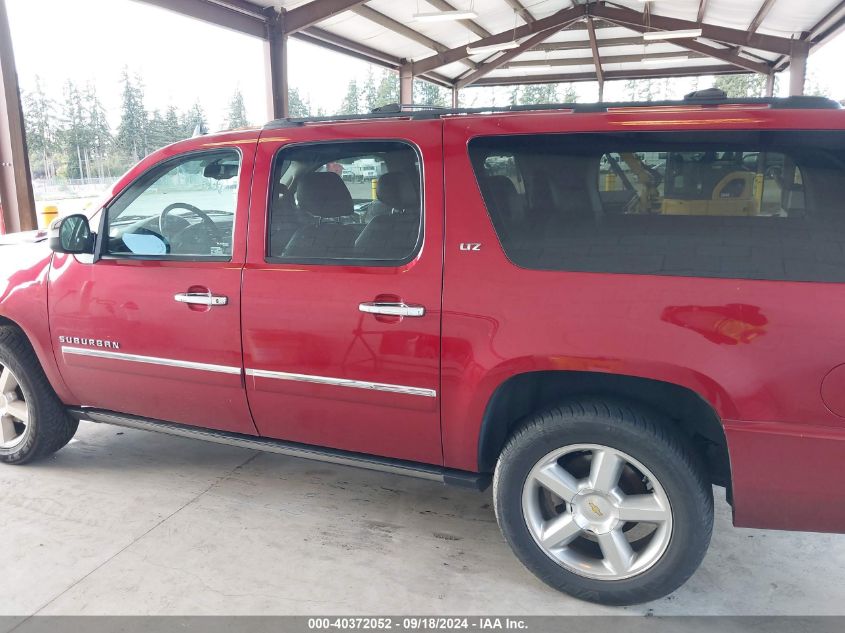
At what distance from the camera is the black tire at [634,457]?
217 centimetres

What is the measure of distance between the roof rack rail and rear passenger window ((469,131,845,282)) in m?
0.15

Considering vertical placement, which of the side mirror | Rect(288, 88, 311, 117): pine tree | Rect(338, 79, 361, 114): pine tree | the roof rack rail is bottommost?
the side mirror

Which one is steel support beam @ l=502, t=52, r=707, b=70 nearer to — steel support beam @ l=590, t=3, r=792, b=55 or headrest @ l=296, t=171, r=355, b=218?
steel support beam @ l=590, t=3, r=792, b=55

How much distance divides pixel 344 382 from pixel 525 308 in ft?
2.67

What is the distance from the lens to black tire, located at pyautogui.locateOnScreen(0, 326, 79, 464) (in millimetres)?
3421

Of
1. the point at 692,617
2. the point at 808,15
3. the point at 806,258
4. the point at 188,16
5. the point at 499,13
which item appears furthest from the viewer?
the point at 499,13

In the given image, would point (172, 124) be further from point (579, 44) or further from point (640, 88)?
point (640, 88)

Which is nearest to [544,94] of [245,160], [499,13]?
[499,13]

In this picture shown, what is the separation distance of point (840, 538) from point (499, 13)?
56.3ft

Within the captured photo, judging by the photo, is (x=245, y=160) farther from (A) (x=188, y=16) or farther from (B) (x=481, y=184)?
(A) (x=188, y=16)

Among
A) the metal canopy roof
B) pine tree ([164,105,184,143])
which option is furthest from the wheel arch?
the metal canopy roof

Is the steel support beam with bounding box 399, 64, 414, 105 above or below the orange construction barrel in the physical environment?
above

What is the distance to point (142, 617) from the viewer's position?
2.32m

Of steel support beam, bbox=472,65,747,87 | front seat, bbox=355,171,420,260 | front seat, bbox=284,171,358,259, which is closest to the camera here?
front seat, bbox=355,171,420,260
